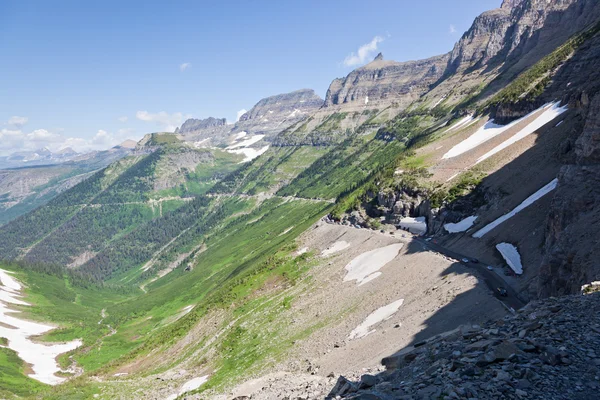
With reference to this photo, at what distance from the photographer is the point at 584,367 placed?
644 inches

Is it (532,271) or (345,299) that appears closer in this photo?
(532,271)

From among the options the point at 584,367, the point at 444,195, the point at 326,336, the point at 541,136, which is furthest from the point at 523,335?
the point at 541,136

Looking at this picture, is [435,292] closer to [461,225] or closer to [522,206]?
[522,206]

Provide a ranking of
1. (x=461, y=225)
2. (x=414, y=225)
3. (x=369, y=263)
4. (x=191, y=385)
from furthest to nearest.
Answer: (x=414, y=225) → (x=461, y=225) → (x=369, y=263) → (x=191, y=385)

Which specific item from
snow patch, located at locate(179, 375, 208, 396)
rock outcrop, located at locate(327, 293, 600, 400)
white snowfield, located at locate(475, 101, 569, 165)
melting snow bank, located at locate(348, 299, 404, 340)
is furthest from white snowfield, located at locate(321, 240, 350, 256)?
rock outcrop, located at locate(327, 293, 600, 400)

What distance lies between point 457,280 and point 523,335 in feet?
115

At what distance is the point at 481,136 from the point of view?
134m

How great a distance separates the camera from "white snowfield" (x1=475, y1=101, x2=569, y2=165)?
339 ft

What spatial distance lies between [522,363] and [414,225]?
86.1m

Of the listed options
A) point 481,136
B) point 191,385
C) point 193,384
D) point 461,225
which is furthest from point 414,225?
point 191,385

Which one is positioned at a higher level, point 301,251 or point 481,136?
point 481,136

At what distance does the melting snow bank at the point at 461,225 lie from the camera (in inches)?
3201

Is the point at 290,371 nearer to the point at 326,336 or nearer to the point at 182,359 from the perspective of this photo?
the point at 326,336

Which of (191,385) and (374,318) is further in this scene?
(191,385)
